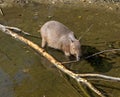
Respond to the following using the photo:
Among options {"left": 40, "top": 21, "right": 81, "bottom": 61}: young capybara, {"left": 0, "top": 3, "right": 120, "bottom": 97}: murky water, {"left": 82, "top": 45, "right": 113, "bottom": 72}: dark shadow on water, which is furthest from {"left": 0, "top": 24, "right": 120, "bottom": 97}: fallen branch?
{"left": 82, "top": 45, "right": 113, "bottom": 72}: dark shadow on water

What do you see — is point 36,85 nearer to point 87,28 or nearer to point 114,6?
point 87,28

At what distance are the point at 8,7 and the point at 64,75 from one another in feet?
13.6

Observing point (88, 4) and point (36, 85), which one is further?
point (88, 4)

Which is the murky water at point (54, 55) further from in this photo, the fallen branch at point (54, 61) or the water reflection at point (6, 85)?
the fallen branch at point (54, 61)

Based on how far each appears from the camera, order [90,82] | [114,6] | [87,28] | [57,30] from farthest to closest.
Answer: [114,6] < [87,28] < [57,30] < [90,82]

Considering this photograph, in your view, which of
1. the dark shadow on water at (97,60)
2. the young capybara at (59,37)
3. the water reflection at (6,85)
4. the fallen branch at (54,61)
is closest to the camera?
the fallen branch at (54,61)

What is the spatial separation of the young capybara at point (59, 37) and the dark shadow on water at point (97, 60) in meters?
0.39

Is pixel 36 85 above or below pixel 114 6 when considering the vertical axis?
below

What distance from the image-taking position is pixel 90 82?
6828 millimetres

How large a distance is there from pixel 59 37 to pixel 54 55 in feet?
1.41

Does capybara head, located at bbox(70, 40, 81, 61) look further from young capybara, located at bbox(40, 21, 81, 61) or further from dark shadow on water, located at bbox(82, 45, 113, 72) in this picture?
dark shadow on water, located at bbox(82, 45, 113, 72)

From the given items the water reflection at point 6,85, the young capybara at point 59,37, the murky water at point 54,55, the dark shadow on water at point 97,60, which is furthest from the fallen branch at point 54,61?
the water reflection at point 6,85

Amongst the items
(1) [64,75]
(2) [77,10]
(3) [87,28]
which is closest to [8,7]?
(2) [77,10]

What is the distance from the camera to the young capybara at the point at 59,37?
25.2 ft
